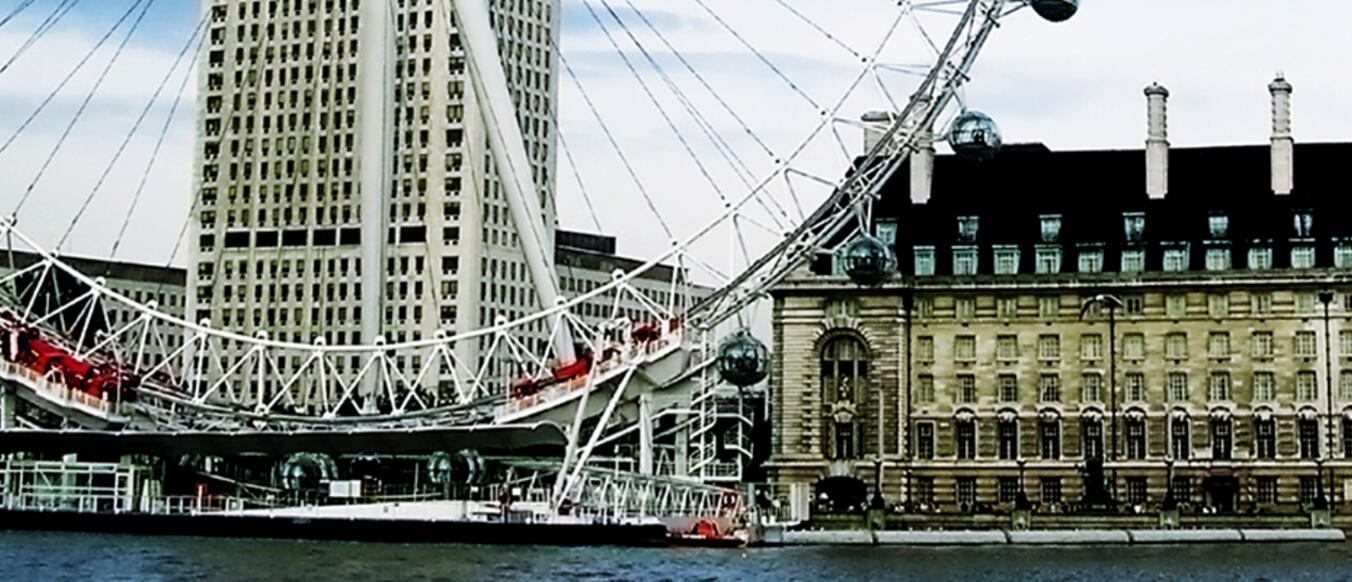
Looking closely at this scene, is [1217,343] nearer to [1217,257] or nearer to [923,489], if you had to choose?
[1217,257]

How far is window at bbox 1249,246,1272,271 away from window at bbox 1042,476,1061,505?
508 inches

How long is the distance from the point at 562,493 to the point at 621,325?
6532 mm

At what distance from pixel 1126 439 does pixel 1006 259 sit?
992 cm

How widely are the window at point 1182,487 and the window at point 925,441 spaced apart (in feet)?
36.5

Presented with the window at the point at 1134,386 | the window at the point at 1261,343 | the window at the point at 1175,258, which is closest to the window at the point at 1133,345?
the window at the point at 1134,386

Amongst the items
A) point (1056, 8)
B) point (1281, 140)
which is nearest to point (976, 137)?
point (1056, 8)

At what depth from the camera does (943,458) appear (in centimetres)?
11550

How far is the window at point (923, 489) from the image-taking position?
115 meters

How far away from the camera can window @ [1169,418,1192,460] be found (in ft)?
370

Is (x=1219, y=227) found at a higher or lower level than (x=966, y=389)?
higher

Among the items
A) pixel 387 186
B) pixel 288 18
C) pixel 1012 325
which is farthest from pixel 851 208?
pixel 288 18

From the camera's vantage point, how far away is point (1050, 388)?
11494 cm

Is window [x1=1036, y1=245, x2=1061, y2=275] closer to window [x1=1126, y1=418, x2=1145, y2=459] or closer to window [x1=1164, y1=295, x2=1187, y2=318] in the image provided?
window [x1=1164, y1=295, x2=1187, y2=318]

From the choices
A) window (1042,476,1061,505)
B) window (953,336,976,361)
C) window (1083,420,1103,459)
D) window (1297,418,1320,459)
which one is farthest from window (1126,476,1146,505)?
window (953,336,976,361)
